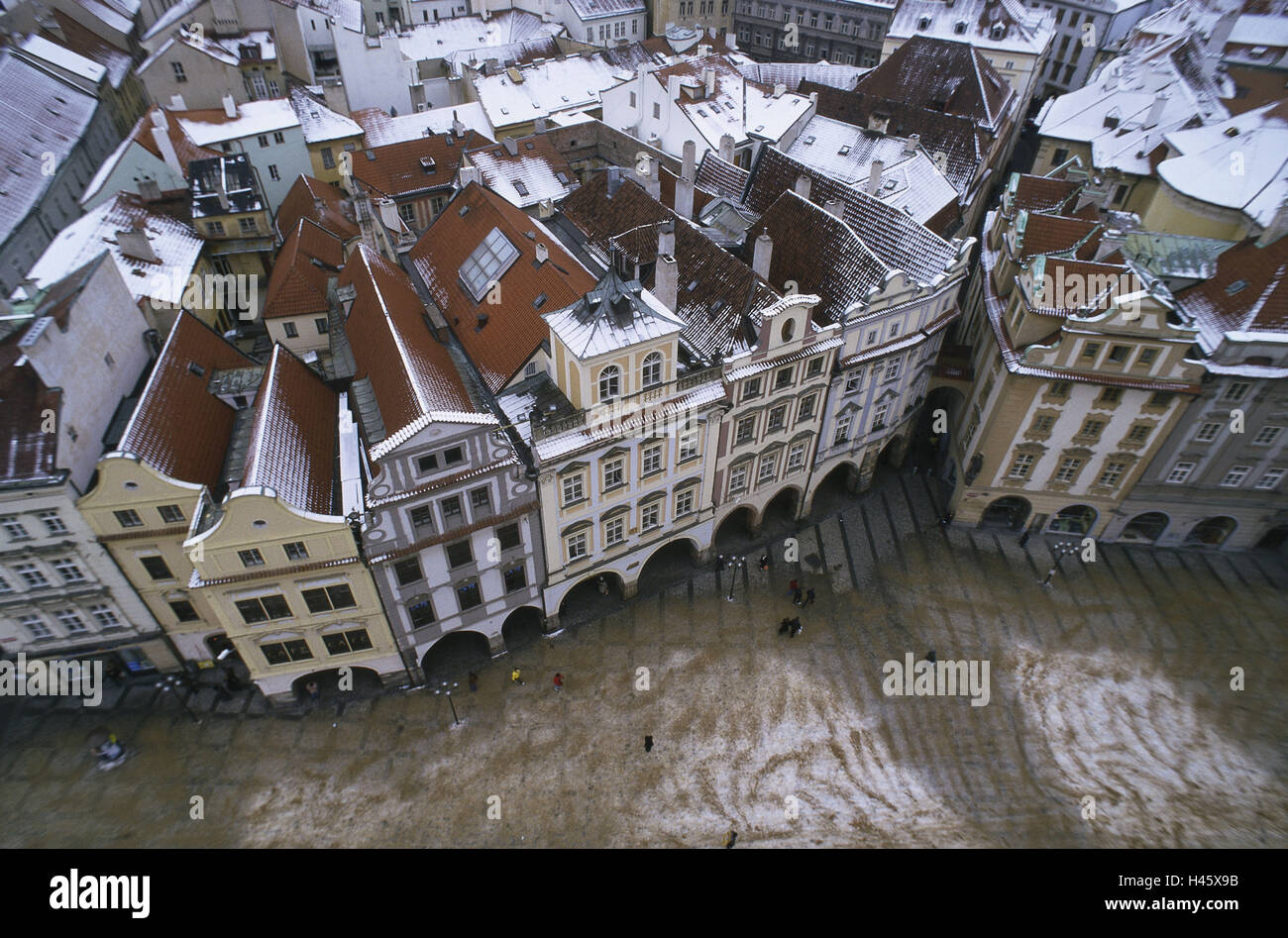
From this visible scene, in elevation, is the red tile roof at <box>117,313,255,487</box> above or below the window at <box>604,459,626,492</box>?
above

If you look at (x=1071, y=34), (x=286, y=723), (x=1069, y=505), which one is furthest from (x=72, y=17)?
(x=1071, y=34)

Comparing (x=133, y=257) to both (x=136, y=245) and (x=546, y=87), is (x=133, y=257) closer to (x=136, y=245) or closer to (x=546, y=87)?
(x=136, y=245)

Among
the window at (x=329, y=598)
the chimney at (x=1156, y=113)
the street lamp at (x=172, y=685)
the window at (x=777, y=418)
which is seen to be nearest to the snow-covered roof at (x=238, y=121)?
the street lamp at (x=172, y=685)

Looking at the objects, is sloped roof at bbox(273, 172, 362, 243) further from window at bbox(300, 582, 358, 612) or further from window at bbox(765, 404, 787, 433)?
window at bbox(765, 404, 787, 433)

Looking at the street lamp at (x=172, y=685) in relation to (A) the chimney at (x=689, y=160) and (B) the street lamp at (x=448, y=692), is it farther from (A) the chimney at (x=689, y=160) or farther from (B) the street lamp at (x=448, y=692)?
(A) the chimney at (x=689, y=160)

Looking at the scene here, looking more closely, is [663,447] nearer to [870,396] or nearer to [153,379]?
[870,396]

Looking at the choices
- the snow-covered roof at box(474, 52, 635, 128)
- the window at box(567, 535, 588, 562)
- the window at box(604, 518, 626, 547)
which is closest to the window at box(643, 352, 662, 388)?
the window at box(604, 518, 626, 547)
